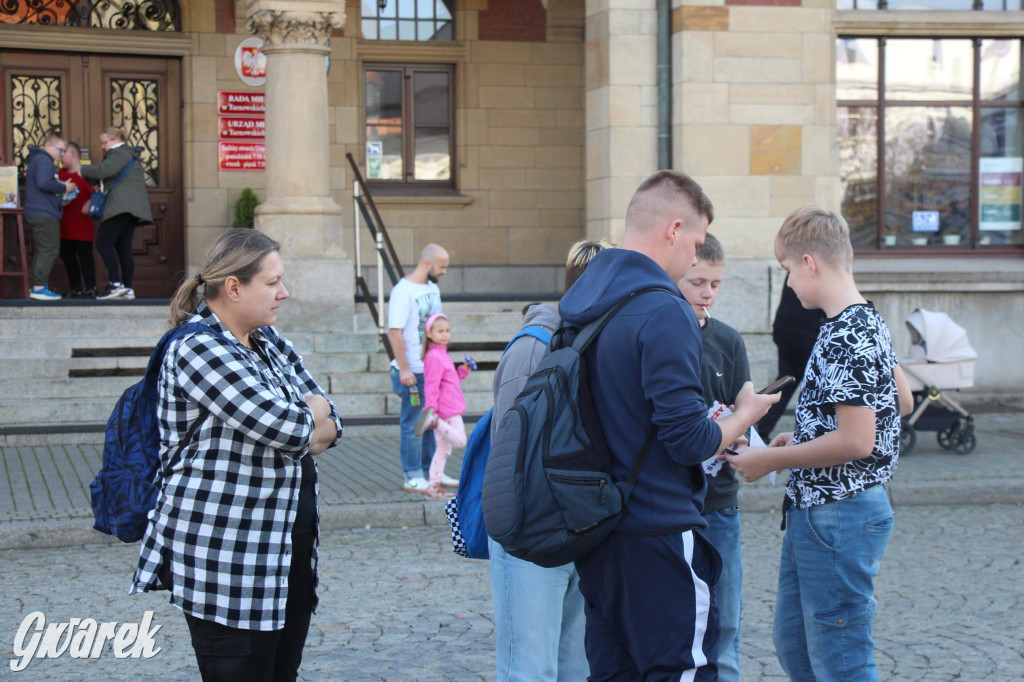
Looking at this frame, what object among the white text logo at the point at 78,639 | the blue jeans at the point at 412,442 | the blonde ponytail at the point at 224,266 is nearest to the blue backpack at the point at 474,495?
the blonde ponytail at the point at 224,266

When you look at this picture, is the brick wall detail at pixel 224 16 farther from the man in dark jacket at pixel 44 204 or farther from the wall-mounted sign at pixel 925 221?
the wall-mounted sign at pixel 925 221

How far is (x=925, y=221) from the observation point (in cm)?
1351

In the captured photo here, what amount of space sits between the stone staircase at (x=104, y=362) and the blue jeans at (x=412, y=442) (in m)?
2.41

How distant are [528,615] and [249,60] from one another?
1155 cm

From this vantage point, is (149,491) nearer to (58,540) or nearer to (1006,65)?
(58,540)

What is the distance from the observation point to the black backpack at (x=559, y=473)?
2893 mm

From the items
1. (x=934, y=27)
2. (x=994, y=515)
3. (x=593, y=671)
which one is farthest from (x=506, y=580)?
(x=934, y=27)

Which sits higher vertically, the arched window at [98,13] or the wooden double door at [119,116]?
the arched window at [98,13]

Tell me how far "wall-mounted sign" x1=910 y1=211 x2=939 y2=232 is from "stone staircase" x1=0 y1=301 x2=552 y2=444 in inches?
181

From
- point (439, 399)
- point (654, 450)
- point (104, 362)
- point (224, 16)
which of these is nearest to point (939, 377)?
point (439, 399)

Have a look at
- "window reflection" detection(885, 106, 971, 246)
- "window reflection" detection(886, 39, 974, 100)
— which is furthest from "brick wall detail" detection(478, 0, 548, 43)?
"window reflection" detection(885, 106, 971, 246)

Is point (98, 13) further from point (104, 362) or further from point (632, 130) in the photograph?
point (632, 130)

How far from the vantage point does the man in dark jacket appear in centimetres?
1226

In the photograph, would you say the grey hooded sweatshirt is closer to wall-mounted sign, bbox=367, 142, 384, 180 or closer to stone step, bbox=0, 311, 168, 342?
stone step, bbox=0, 311, 168, 342
